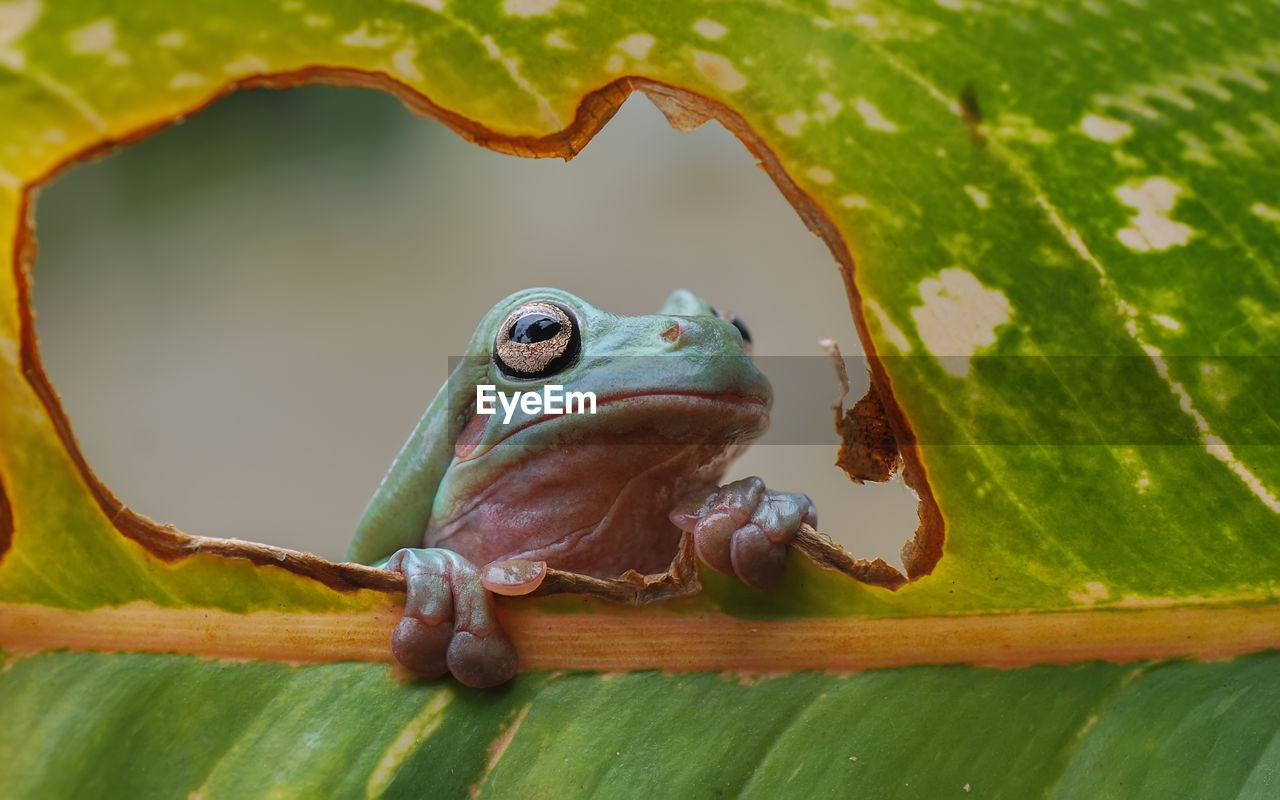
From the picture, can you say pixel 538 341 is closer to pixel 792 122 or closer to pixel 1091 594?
Answer: pixel 792 122

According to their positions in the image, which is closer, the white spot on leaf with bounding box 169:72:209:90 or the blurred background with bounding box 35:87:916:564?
the white spot on leaf with bounding box 169:72:209:90

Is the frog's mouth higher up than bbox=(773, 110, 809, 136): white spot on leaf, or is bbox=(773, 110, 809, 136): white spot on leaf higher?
bbox=(773, 110, 809, 136): white spot on leaf

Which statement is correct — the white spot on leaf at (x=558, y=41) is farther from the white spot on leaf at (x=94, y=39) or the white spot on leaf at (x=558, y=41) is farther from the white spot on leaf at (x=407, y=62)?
the white spot on leaf at (x=94, y=39)

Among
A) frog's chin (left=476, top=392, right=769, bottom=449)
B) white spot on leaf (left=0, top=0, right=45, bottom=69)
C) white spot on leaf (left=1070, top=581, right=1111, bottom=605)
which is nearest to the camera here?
white spot on leaf (left=0, top=0, right=45, bottom=69)

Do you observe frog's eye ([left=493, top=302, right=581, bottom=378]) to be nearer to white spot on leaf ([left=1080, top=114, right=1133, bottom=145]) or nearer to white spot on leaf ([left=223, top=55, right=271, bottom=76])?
white spot on leaf ([left=223, top=55, right=271, bottom=76])

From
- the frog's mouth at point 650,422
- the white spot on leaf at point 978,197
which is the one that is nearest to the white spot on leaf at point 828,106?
the white spot on leaf at point 978,197

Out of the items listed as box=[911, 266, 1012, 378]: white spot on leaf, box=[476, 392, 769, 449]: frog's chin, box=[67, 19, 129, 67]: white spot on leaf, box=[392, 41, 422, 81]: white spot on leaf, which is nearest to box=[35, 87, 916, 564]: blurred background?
box=[476, 392, 769, 449]: frog's chin
